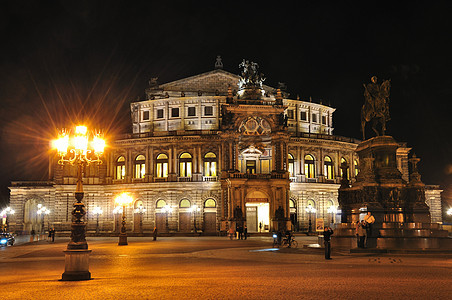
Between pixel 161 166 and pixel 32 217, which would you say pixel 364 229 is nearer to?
pixel 161 166

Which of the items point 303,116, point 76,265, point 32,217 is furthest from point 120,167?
point 76,265

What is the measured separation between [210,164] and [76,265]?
Result: 175ft

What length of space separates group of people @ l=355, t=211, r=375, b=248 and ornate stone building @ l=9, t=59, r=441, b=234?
3721cm

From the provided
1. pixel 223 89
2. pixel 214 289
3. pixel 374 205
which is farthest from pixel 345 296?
pixel 223 89

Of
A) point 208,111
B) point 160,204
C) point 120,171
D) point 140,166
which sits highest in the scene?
point 208,111

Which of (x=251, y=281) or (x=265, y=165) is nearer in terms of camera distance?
(x=251, y=281)

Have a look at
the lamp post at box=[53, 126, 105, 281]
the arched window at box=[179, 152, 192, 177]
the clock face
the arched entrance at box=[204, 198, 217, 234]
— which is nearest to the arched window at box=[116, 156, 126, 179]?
the arched window at box=[179, 152, 192, 177]

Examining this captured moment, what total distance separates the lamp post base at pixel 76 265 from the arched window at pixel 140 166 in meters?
55.5

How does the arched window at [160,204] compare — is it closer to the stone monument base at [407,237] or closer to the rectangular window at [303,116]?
the rectangular window at [303,116]

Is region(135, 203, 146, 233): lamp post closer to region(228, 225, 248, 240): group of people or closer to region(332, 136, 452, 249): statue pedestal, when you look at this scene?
region(228, 225, 248, 240): group of people

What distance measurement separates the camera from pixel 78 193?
16.5 metres

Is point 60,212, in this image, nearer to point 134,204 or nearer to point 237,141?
point 134,204

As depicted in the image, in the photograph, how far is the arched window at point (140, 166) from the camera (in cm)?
7050

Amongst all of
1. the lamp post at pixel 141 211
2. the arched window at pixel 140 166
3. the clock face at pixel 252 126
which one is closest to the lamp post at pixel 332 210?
the clock face at pixel 252 126
